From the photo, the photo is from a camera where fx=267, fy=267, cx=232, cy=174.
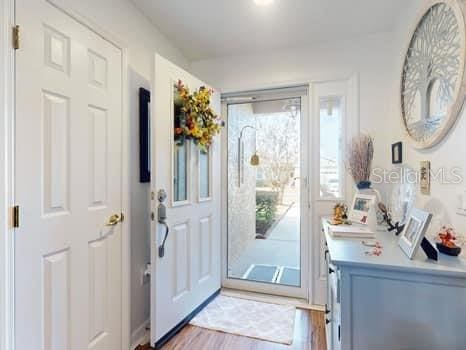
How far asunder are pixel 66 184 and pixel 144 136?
2.41 feet

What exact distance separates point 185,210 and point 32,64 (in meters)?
1.35

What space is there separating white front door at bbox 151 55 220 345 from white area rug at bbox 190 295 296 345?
14 centimetres

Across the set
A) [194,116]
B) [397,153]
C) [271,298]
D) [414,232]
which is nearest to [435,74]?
[397,153]

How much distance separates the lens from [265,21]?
2111 millimetres

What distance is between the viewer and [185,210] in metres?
2.18

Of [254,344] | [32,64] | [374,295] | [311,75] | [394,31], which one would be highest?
[394,31]

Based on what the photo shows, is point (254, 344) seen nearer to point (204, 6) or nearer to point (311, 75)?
point (311, 75)

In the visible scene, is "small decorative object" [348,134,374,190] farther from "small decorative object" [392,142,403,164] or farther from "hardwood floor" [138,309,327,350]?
"hardwood floor" [138,309,327,350]

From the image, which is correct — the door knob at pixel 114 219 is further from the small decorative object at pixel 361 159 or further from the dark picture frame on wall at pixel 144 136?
the small decorative object at pixel 361 159

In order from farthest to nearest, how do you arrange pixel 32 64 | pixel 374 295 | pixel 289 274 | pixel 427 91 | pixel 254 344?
pixel 289 274, pixel 254 344, pixel 427 91, pixel 32 64, pixel 374 295

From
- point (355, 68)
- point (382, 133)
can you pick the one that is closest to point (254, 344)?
point (382, 133)

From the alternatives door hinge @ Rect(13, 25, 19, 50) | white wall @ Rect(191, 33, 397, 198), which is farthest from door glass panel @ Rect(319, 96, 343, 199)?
door hinge @ Rect(13, 25, 19, 50)

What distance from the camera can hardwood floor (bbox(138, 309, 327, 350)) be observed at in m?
1.90

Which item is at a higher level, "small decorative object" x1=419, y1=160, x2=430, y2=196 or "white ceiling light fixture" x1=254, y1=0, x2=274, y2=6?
"white ceiling light fixture" x1=254, y1=0, x2=274, y2=6
